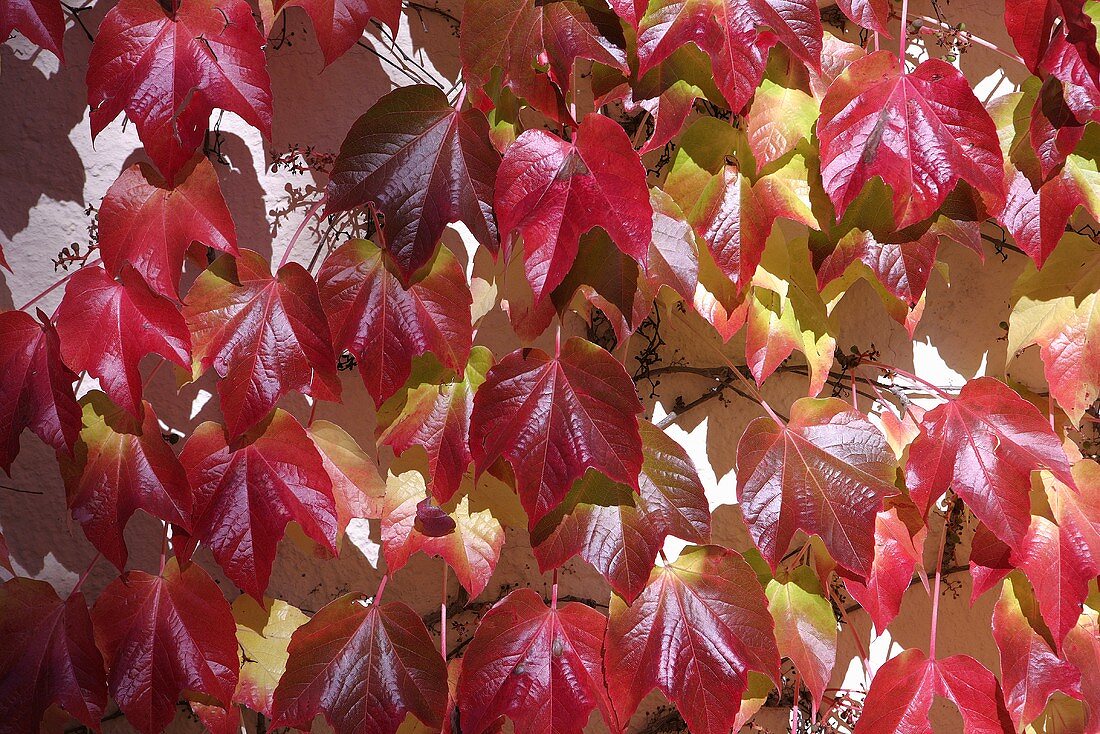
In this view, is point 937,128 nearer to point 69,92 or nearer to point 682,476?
point 682,476

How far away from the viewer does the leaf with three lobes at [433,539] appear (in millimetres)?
907

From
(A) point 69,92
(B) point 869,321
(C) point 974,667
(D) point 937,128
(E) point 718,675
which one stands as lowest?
(C) point 974,667

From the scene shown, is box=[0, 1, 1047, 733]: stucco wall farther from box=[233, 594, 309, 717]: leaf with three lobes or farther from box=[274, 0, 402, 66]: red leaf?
box=[274, 0, 402, 66]: red leaf

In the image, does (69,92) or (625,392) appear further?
(69,92)

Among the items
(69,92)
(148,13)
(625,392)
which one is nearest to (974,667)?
(625,392)

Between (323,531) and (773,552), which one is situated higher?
(323,531)

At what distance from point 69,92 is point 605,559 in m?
0.85

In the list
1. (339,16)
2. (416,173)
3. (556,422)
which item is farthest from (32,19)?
(556,422)

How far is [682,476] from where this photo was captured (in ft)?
2.81

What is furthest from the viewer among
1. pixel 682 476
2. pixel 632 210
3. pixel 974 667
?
pixel 974 667

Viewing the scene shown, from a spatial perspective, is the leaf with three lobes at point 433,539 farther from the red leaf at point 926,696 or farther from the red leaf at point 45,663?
the red leaf at point 926,696

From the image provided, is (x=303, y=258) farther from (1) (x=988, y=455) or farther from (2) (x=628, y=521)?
(1) (x=988, y=455)

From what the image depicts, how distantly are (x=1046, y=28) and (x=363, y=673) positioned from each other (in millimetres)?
975

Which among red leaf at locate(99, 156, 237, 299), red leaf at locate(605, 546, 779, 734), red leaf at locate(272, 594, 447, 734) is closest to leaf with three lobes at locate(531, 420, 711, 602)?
red leaf at locate(605, 546, 779, 734)
